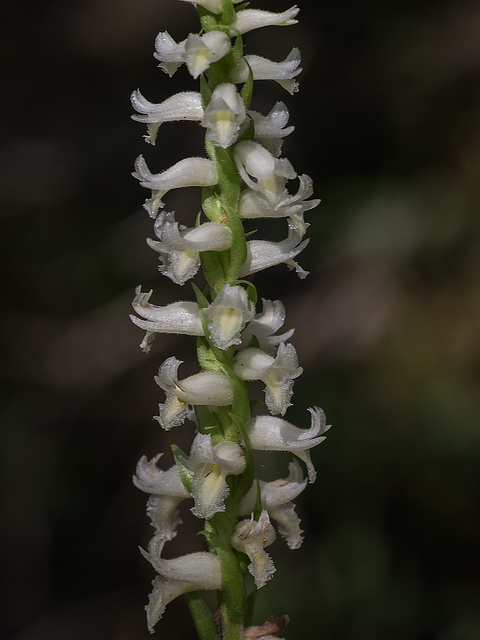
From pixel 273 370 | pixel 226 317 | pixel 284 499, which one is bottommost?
pixel 284 499

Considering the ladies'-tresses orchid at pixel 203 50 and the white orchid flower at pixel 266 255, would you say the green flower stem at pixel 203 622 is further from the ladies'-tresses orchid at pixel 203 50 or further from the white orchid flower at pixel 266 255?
the ladies'-tresses orchid at pixel 203 50

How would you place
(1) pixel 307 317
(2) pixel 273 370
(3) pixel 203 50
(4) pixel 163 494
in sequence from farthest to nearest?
1. (1) pixel 307 317
2. (4) pixel 163 494
3. (2) pixel 273 370
4. (3) pixel 203 50

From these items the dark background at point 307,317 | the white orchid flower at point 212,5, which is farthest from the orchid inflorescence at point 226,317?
the dark background at point 307,317

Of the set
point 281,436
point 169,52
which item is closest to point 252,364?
point 281,436

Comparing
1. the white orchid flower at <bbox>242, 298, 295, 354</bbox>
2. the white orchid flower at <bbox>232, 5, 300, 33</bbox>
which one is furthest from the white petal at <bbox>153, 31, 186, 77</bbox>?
the white orchid flower at <bbox>242, 298, 295, 354</bbox>

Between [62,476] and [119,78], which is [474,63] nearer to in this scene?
[119,78]

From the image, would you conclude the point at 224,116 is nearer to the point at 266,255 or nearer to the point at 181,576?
the point at 266,255

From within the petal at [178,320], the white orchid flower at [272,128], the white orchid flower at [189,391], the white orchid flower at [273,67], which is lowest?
the white orchid flower at [189,391]
